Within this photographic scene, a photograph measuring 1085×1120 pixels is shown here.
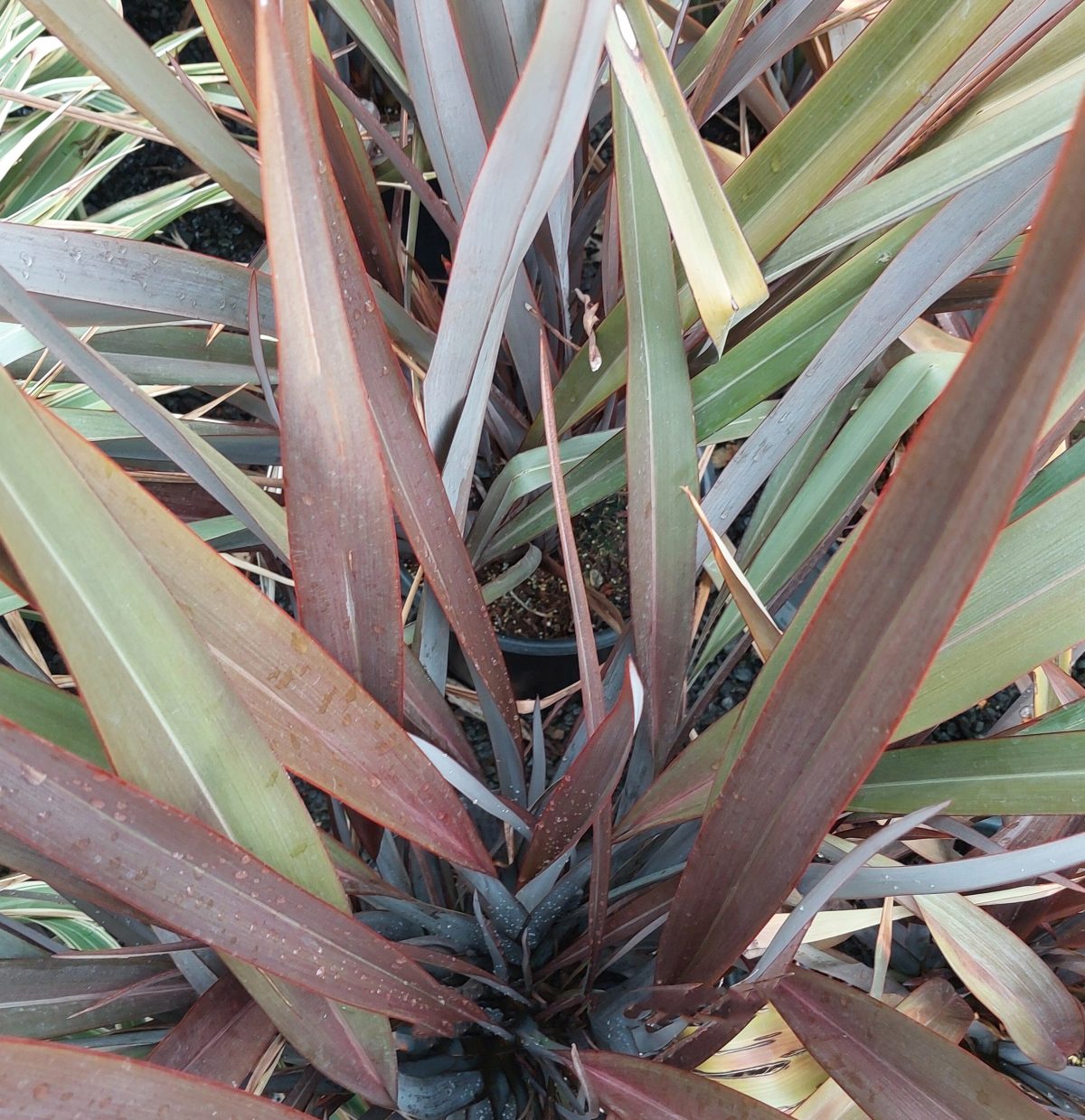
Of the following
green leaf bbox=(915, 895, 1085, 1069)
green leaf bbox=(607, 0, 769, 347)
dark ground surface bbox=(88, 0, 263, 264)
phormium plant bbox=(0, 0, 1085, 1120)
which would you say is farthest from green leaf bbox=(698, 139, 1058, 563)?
dark ground surface bbox=(88, 0, 263, 264)

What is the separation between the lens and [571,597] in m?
0.44

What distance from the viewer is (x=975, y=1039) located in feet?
1.93

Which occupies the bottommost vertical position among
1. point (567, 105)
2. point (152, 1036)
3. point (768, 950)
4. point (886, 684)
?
point (152, 1036)

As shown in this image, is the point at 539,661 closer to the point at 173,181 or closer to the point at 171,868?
the point at 171,868

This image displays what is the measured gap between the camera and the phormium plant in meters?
0.26

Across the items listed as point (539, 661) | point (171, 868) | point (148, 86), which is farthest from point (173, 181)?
point (171, 868)

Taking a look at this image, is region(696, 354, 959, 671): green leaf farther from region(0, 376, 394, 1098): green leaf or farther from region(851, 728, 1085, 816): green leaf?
region(0, 376, 394, 1098): green leaf

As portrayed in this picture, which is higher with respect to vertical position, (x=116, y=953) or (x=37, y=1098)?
(x=37, y=1098)

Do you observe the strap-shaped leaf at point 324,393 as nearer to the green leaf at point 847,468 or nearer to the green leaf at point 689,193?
the green leaf at point 689,193

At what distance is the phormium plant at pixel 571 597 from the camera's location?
26 centimetres

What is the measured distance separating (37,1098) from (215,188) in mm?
869

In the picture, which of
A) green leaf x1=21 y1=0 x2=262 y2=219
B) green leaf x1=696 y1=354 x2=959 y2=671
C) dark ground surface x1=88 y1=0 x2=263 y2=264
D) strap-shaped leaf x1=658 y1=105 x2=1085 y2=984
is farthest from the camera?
dark ground surface x1=88 y1=0 x2=263 y2=264

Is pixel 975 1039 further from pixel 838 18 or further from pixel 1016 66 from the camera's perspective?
pixel 838 18

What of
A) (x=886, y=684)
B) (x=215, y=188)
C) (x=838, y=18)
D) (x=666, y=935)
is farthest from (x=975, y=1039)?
(x=215, y=188)
